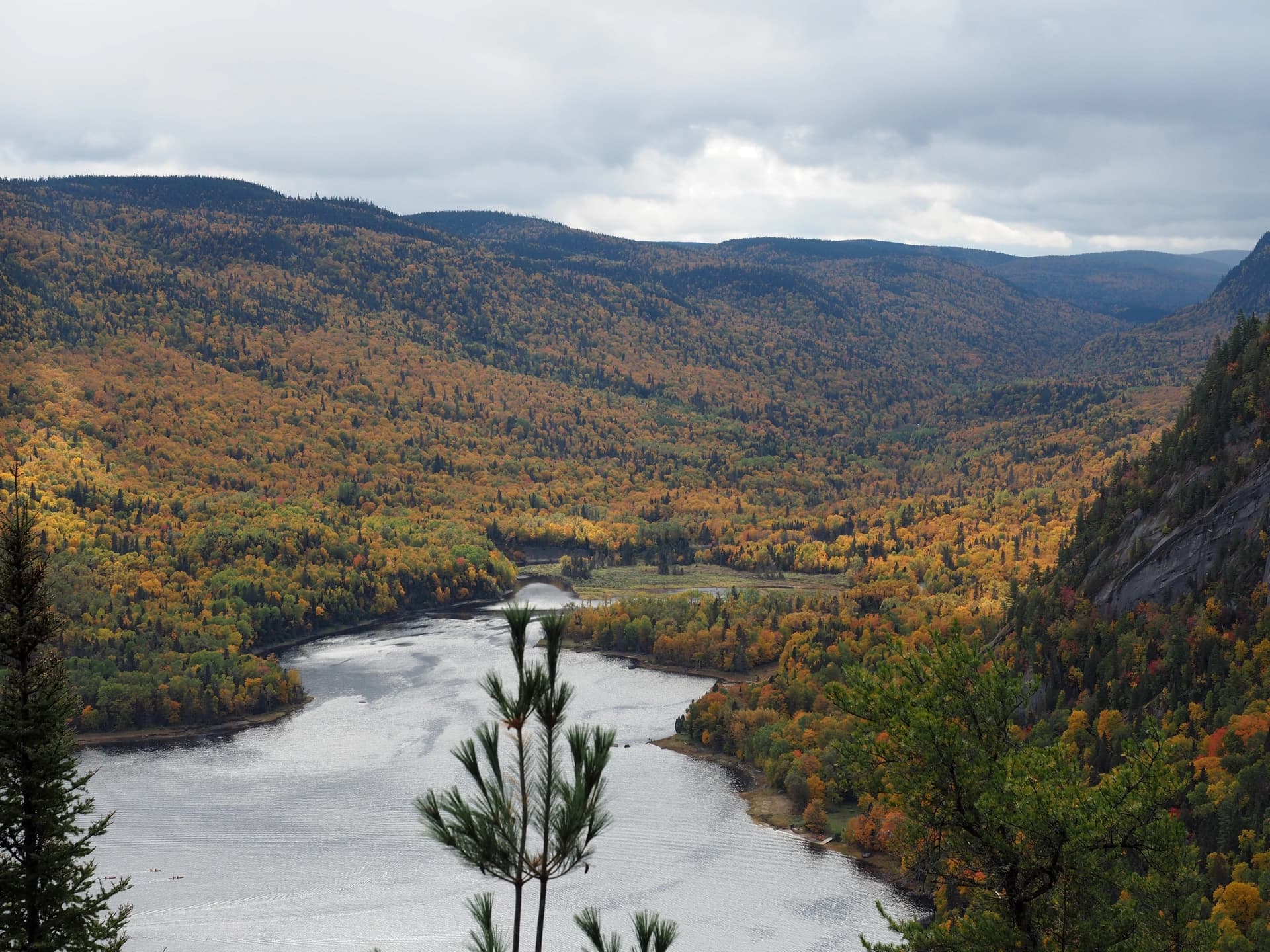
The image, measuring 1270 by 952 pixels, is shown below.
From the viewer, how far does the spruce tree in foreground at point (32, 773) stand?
25172mm

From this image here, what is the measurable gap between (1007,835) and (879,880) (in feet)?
207

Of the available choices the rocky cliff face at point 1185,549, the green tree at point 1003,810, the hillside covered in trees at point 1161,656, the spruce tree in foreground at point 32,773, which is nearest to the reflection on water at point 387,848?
the hillside covered in trees at point 1161,656

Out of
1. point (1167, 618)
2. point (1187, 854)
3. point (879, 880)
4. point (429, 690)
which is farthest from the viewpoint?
point (429, 690)

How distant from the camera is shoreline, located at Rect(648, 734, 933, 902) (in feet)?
276

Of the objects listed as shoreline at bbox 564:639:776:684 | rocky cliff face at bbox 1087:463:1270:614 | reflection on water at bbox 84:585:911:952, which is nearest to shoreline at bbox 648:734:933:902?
reflection on water at bbox 84:585:911:952

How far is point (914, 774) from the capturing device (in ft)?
80.6

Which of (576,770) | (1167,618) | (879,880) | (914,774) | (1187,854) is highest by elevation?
(576,770)

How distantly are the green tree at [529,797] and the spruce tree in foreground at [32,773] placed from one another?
35.7ft

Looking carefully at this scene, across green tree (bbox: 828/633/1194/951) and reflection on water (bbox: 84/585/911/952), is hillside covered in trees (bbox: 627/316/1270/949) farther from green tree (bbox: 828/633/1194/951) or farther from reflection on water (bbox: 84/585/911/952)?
green tree (bbox: 828/633/1194/951)

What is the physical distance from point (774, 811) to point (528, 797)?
82901 mm

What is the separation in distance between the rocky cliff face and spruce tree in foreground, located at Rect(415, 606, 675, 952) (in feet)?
260

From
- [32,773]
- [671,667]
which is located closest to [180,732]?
[671,667]

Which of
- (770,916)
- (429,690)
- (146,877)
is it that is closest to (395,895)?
(146,877)

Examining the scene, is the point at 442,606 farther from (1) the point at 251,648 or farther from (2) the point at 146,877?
(2) the point at 146,877
